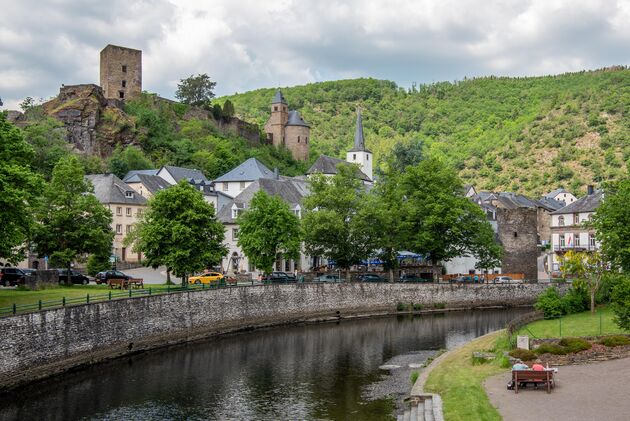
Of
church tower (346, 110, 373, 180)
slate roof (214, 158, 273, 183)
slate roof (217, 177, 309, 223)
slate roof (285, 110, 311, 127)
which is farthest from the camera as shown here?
slate roof (285, 110, 311, 127)

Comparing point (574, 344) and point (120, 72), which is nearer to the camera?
point (574, 344)

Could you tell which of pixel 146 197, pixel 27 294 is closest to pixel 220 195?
pixel 146 197

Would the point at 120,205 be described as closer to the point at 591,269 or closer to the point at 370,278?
the point at 370,278

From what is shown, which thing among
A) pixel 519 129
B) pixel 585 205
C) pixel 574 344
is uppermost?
pixel 519 129

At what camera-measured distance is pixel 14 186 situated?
39.5 metres

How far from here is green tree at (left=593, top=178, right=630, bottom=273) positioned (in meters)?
49.5

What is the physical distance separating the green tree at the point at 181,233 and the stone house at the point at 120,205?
91.1 ft

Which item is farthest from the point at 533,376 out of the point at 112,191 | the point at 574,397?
the point at 112,191

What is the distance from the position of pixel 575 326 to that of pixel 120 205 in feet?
179

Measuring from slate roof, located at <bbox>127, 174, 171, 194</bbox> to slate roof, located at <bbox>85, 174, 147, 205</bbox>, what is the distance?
266 centimetres

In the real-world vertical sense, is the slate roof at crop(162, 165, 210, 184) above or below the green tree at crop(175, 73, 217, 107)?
below

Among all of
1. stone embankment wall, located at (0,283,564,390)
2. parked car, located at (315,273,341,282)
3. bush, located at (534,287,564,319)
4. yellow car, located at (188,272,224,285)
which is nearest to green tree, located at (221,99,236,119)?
parked car, located at (315,273,341,282)

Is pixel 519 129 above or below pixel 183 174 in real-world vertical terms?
above

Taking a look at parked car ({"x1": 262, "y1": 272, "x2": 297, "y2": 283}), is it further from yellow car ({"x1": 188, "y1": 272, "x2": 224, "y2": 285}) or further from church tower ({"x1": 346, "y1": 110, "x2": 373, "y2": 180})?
church tower ({"x1": 346, "y1": 110, "x2": 373, "y2": 180})
